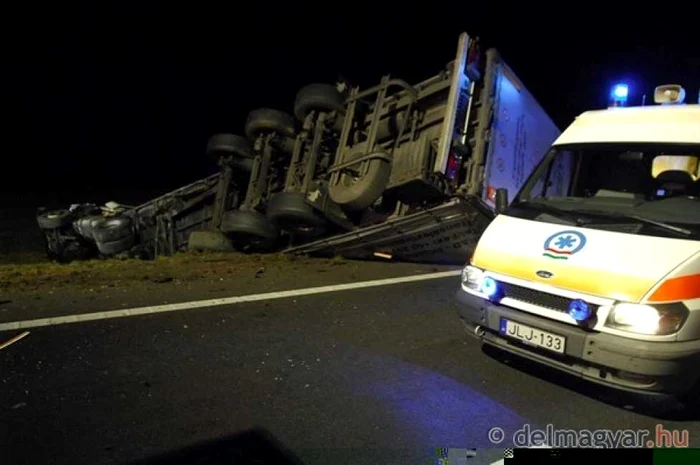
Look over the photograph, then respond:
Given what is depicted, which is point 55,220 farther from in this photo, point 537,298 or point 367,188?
point 537,298

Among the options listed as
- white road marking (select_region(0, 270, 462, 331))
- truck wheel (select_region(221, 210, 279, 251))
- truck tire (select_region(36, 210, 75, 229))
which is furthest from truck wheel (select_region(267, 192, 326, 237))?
truck tire (select_region(36, 210, 75, 229))

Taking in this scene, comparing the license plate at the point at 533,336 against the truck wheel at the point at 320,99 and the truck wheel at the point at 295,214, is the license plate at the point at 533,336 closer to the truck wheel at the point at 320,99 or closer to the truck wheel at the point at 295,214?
the truck wheel at the point at 295,214

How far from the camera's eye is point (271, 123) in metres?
8.52

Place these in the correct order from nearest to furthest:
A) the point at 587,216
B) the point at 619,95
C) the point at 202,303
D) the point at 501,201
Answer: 1. the point at 587,216
2. the point at 501,201
3. the point at 619,95
4. the point at 202,303

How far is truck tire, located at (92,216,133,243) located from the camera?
338 inches

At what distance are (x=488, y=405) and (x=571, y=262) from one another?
1.04 meters

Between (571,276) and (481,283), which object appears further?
(481,283)

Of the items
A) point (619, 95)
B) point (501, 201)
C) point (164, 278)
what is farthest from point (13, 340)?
point (619, 95)

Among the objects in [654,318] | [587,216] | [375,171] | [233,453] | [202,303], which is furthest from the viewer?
[375,171]

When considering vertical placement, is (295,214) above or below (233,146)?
below

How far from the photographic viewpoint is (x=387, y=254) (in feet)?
25.6

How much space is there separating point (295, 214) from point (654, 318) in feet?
15.9

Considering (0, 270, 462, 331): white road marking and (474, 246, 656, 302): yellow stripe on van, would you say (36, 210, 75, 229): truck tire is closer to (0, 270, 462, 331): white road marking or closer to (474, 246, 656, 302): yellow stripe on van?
(0, 270, 462, 331): white road marking

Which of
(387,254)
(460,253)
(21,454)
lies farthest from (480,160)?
(21,454)
